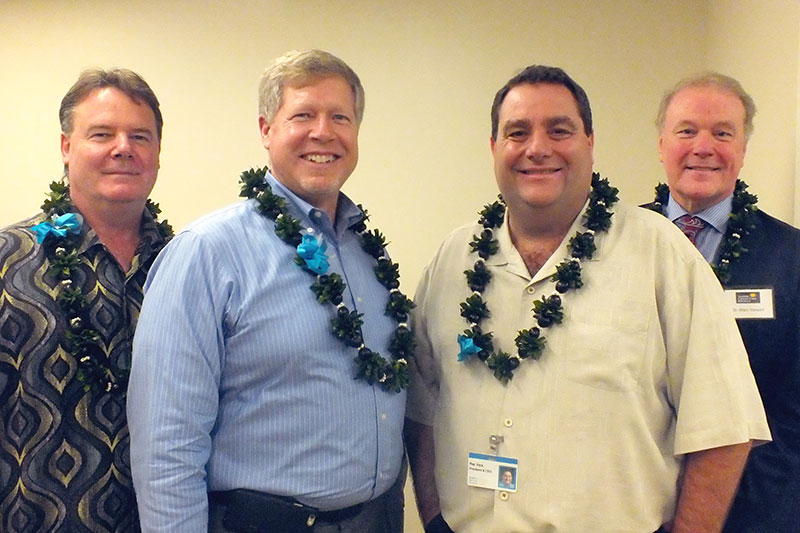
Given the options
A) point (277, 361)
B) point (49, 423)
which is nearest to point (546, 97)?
point (277, 361)

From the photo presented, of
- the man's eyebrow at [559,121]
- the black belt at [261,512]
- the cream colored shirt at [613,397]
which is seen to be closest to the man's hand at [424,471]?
the cream colored shirt at [613,397]

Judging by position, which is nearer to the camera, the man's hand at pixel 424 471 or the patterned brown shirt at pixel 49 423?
the patterned brown shirt at pixel 49 423

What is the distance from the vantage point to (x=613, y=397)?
5.29ft

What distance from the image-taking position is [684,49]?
3209 mm

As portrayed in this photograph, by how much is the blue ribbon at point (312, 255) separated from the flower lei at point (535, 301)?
41 centimetres

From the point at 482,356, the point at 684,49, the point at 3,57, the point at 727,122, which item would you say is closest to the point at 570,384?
the point at 482,356

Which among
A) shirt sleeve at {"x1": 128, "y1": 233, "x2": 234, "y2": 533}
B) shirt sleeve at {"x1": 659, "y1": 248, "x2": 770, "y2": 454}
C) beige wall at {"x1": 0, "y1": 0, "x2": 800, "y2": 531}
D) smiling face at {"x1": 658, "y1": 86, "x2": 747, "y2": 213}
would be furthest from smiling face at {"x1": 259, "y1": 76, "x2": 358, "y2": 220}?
beige wall at {"x1": 0, "y1": 0, "x2": 800, "y2": 531}

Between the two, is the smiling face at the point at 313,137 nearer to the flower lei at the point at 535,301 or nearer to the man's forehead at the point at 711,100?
the flower lei at the point at 535,301

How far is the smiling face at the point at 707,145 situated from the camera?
204cm

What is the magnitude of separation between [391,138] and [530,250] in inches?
66.4

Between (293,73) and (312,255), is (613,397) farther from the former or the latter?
(293,73)

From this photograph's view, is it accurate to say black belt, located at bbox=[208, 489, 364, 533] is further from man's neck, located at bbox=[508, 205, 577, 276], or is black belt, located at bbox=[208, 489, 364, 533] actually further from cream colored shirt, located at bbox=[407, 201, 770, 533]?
man's neck, located at bbox=[508, 205, 577, 276]

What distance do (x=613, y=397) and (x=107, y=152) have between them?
147cm

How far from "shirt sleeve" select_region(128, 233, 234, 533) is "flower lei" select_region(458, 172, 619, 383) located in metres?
0.64
